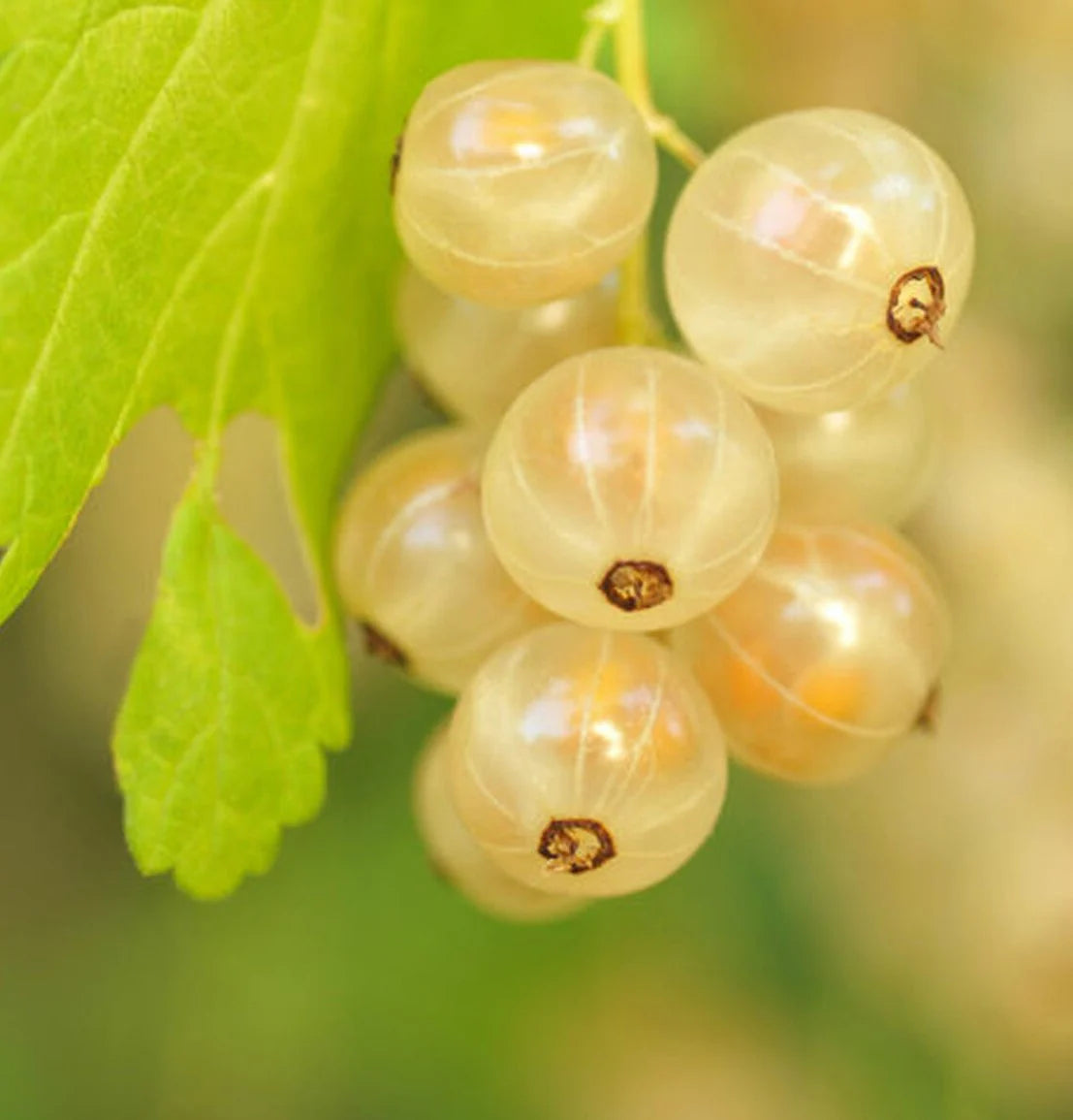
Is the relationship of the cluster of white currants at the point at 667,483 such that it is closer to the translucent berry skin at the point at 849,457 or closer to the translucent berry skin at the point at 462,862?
the translucent berry skin at the point at 849,457

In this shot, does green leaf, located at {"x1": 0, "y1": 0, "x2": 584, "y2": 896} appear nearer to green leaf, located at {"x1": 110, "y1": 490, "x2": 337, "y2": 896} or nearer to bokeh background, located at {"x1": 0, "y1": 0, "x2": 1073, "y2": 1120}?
green leaf, located at {"x1": 110, "y1": 490, "x2": 337, "y2": 896}

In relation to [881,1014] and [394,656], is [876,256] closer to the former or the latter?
[394,656]

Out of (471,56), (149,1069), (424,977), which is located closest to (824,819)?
(424,977)

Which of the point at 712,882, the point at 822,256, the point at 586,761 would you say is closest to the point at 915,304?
the point at 822,256

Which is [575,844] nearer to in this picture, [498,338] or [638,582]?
[638,582]

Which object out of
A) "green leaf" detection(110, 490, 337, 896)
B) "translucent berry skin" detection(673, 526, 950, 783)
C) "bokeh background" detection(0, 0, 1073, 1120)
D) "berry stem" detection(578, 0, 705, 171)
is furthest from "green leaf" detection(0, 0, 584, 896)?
"bokeh background" detection(0, 0, 1073, 1120)

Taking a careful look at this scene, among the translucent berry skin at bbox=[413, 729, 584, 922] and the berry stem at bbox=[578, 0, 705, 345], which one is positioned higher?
the berry stem at bbox=[578, 0, 705, 345]

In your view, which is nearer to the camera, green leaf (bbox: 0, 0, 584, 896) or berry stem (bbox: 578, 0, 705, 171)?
green leaf (bbox: 0, 0, 584, 896)
